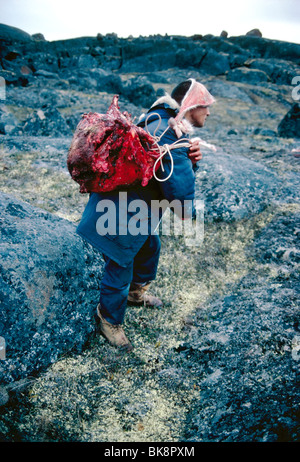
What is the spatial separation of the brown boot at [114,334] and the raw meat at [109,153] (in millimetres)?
1060

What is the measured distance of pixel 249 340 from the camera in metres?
1.96

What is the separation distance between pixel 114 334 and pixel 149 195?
1.10 meters

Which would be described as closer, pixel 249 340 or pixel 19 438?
pixel 19 438

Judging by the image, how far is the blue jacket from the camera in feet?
5.49

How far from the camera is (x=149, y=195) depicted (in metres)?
1.80

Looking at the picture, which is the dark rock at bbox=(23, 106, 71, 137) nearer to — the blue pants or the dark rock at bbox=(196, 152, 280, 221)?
the dark rock at bbox=(196, 152, 280, 221)

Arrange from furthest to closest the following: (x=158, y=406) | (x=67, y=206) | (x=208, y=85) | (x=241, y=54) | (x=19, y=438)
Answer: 1. (x=241, y=54)
2. (x=208, y=85)
3. (x=67, y=206)
4. (x=158, y=406)
5. (x=19, y=438)

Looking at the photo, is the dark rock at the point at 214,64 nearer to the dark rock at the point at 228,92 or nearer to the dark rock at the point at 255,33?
the dark rock at the point at 228,92

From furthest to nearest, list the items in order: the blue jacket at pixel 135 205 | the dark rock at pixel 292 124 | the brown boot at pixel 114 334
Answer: the dark rock at pixel 292 124 → the brown boot at pixel 114 334 → the blue jacket at pixel 135 205

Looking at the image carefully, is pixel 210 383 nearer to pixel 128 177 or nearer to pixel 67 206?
pixel 128 177

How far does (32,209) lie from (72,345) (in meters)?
1.20

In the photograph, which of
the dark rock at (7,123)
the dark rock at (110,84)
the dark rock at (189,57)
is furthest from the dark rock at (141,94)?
the dark rock at (189,57)

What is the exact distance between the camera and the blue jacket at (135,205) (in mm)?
1673

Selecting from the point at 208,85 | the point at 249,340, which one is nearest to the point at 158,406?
the point at 249,340
